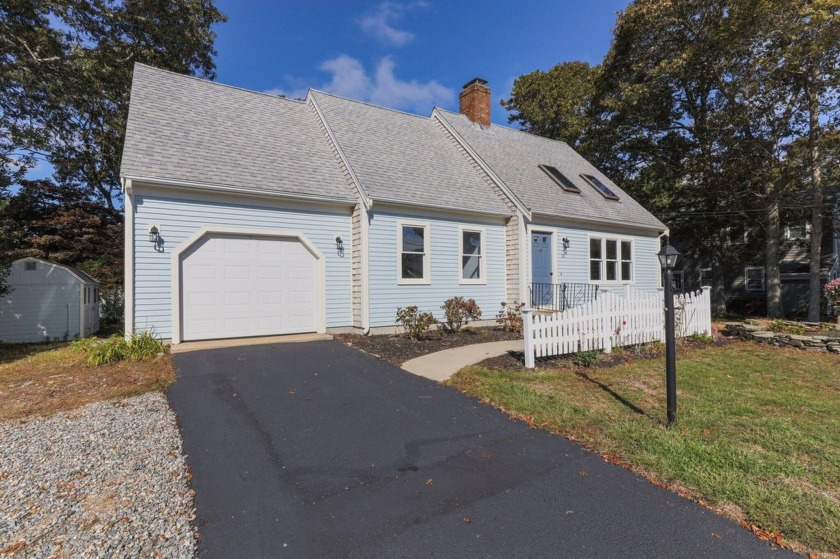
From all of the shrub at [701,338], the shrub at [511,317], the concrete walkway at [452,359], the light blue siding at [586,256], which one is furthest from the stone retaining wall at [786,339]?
the concrete walkway at [452,359]

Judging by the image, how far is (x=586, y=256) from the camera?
13648 millimetres

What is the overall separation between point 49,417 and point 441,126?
14037mm

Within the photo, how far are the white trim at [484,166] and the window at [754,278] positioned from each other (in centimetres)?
1676

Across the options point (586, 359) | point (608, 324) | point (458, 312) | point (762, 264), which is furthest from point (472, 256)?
point (762, 264)

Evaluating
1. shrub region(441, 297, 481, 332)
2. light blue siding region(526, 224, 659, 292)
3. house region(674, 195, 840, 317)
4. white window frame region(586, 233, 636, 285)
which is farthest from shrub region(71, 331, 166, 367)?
house region(674, 195, 840, 317)

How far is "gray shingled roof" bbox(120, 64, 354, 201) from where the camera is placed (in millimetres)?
8672

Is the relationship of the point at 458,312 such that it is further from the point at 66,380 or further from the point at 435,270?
the point at 66,380

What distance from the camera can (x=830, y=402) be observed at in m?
5.22

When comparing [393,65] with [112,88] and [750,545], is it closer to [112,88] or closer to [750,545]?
[112,88]

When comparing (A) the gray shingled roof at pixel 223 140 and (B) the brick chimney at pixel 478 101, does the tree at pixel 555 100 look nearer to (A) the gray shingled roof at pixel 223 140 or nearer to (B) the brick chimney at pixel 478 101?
(B) the brick chimney at pixel 478 101

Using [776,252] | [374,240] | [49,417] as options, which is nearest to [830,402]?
[374,240]

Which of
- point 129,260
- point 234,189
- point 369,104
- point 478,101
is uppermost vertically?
point 478,101

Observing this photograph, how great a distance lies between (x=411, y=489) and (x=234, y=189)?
24.9ft

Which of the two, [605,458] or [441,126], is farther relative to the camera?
[441,126]
